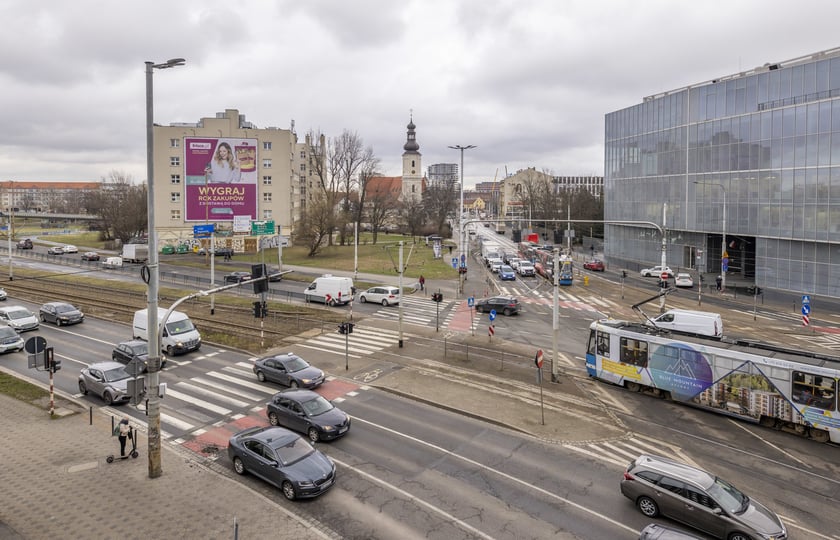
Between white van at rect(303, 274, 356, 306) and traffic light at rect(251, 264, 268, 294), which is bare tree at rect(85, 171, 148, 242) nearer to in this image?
white van at rect(303, 274, 356, 306)

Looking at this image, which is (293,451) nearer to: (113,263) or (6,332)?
(6,332)

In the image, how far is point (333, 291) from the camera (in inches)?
1657

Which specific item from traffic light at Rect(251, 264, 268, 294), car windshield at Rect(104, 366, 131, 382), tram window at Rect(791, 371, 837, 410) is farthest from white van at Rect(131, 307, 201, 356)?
tram window at Rect(791, 371, 837, 410)

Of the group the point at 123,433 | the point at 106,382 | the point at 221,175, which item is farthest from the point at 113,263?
the point at 123,433

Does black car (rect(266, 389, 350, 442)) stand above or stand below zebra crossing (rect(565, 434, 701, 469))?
above

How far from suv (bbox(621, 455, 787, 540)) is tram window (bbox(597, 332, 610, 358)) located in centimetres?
995

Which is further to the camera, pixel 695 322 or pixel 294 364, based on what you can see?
pixel 695 322

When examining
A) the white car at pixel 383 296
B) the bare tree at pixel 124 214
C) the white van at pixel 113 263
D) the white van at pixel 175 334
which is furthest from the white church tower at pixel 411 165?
the white van at pixel 175 334

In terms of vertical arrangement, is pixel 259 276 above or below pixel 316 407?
above

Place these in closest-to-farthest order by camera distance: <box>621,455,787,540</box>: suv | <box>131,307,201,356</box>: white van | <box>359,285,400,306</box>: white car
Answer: <box>621,455,787,540</box>: suv < <box>131,307,201,356</box>: white van < <box>359,285,400,306</box>: white car

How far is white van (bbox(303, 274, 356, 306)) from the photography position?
42031 mm

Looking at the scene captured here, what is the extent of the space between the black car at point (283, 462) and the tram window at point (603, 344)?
1397cm

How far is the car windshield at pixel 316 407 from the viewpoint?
17766 millimetres

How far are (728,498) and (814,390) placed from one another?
8.05 metres
